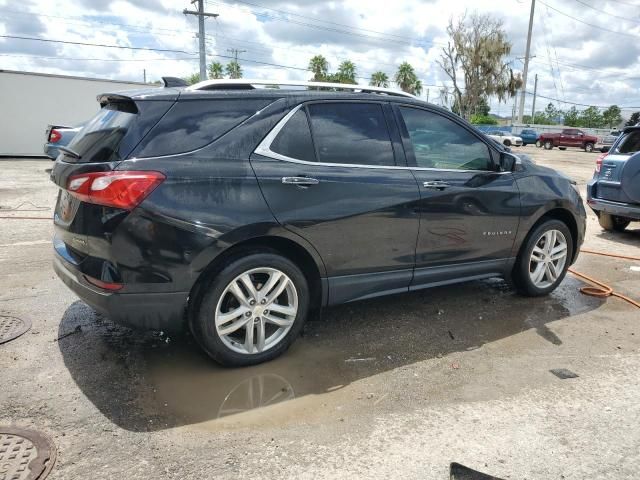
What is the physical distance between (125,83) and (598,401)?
20.1 meters

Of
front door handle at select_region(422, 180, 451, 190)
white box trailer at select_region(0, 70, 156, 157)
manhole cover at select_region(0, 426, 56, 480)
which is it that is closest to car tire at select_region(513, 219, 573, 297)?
front door handle at select_region(422, 180, 451, 190)

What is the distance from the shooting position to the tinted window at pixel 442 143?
4070 mm

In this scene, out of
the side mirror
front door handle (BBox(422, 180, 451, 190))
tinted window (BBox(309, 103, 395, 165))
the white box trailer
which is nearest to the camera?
tinted window (BBox(309, 103, 395, 165))

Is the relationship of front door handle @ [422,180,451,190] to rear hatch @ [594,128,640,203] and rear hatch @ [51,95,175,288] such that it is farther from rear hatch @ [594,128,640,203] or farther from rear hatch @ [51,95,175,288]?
rear hatch @ [594,128,640,203]

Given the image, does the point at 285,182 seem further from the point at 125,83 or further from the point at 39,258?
the point at 125,83

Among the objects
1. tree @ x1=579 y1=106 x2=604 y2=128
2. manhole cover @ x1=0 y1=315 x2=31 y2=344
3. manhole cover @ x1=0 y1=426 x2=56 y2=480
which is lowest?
manhole cover @ x1=0 y1=426 x2=56 y2=480

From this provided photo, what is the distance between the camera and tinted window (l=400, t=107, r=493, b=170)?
4070 millimetres

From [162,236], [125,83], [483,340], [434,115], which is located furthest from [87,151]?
[125,83]

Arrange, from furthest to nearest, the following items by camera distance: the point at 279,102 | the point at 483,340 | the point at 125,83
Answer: the point at 125,83, the point at 483,340, the point at 279,102

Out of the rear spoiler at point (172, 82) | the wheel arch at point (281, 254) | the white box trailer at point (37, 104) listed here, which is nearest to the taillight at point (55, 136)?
the white box trailer at point (37, 104)

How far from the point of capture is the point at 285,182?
131 inches

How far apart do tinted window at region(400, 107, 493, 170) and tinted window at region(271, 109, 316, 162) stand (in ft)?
3.04

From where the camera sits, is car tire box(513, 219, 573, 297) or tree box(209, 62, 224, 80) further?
tree box(209, 62, 224, 80)

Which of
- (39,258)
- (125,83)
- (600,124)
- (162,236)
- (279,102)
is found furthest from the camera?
(600,124)
